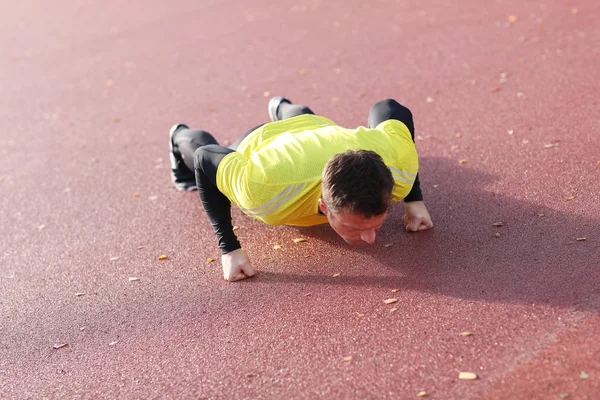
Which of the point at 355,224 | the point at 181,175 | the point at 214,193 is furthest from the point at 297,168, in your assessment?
the point at 181,175

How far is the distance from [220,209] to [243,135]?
2.56 ft

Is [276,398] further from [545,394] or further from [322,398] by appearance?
[545,394]

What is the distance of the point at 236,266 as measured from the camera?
403 centimetres

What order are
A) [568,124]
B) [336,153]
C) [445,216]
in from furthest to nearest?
[568,124]
[445,216]
[336,153]

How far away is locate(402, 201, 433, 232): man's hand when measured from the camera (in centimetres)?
416

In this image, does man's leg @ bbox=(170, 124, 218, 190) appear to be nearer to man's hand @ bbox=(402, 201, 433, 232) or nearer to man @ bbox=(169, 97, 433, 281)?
man @ bbox=(169, 97, 433, 281)

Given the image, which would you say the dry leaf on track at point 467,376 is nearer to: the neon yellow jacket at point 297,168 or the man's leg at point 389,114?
the neon yellow jacket at point 297,168

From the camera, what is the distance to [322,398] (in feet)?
10.1

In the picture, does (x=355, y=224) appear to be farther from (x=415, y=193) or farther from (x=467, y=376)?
(x=415, y=193)

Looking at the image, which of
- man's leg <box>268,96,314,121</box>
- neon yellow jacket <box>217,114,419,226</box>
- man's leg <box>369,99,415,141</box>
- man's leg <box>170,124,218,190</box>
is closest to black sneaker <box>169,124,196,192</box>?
man's leg <box>170,124,218,190</box>

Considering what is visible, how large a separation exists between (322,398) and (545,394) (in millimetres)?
897

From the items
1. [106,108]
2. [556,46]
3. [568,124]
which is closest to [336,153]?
[568,124]

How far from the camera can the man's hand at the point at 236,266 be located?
159 inches

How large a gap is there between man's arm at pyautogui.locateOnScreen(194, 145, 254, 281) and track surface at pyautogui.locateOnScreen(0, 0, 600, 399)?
0.10 m
